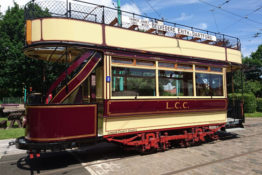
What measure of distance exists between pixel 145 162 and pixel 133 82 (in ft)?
7.22

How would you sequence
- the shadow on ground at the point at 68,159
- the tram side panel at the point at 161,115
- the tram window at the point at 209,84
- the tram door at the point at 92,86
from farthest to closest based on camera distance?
the tram window at the point at 209,84
the tram door at the point at 92,86
the tram side panel at the point at 161,115
the shadow on ground at the point at 68,159

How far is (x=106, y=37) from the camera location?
5.51 metres

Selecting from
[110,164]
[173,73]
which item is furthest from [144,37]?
[110,164]

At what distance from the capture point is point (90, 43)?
17.2 feet

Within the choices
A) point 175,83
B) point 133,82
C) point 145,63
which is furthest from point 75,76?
point 175,83

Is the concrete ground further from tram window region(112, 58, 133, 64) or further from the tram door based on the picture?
tram window region(112, 58, 133, 64)

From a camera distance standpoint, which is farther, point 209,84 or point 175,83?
point 209,84

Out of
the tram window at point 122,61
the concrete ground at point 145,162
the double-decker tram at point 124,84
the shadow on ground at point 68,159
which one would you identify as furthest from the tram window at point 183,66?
the shadow on ground at point 68,159

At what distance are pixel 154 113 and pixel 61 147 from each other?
2.75 meters

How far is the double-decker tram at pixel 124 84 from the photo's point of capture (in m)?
4.87

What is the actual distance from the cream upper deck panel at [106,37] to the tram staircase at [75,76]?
0.42 m

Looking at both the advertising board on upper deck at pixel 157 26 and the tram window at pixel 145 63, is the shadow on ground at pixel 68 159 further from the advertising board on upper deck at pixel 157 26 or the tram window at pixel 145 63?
the advertising board on upper deck at pixel 157 26

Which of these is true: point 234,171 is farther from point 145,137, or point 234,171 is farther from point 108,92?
point 108,92

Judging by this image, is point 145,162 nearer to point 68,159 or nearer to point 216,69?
point 68,159
